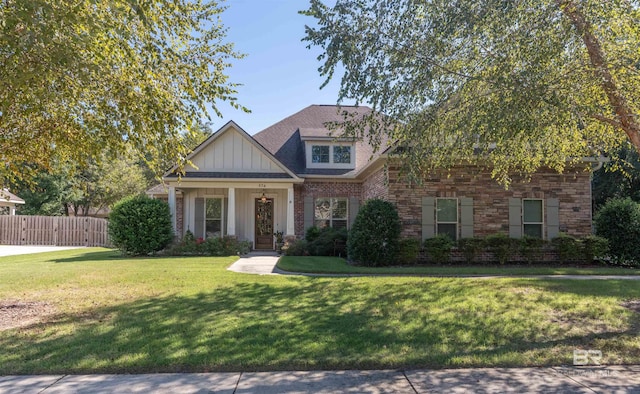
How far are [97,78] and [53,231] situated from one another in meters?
26.2

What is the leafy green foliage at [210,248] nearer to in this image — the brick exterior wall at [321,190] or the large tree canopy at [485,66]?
the brick exterior wall at [321,190]

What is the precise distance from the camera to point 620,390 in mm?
4070

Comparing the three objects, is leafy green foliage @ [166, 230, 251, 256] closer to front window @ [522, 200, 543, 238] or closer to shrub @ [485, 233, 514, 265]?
shrub @ [485, 233, 514, 265]

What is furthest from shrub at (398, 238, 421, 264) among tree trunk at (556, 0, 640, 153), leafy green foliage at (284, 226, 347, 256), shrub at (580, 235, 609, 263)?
tree trunk at (556, 0, 640, 153)

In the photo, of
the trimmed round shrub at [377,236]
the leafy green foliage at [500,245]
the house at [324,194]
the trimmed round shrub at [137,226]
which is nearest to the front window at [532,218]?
the house at [324,194]

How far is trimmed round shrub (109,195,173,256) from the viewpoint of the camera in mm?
15820

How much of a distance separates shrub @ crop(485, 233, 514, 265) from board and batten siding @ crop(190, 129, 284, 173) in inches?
351

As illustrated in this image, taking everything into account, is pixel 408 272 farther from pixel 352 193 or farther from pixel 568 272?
pixel 352 193

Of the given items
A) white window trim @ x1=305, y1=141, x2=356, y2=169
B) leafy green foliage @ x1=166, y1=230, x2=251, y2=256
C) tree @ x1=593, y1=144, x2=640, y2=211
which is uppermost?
white window trim @ x1=305, y1=141, x2=356, y2=169

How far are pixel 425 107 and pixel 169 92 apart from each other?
448cm

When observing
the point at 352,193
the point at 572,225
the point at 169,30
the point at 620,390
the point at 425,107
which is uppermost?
the point at 169,30

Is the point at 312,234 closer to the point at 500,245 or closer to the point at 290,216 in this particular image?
the point at 290,216

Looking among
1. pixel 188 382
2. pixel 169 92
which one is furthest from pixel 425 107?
pixel 188 382

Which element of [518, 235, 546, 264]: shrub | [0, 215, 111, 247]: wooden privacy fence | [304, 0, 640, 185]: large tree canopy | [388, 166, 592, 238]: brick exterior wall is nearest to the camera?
[304, 0, 640, 185]: large tree canopy
